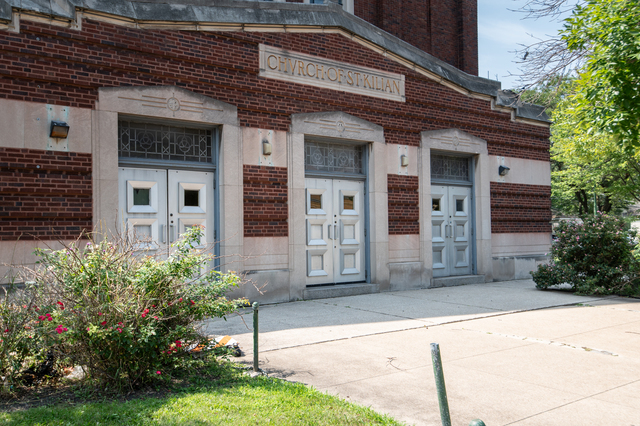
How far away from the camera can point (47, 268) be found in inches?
207

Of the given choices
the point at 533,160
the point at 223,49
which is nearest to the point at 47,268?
the point at 223,49

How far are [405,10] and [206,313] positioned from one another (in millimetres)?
14780

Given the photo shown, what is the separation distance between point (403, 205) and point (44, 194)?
781cm

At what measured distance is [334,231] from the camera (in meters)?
12.0

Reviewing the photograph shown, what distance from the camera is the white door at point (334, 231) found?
11586 millimetres

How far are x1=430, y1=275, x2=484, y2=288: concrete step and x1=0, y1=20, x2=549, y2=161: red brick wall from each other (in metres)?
3.55

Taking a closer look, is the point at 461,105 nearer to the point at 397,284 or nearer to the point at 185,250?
the point at 397,284

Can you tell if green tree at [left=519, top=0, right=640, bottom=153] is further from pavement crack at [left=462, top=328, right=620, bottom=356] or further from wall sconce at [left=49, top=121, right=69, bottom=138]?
wall sconce at [left=49, top=121, right=69, bottom=138]

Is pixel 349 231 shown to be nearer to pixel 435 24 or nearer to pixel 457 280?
pixel 457 280

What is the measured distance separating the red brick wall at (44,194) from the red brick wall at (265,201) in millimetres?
2930

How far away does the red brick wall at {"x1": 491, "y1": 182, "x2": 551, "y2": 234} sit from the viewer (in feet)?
49.3

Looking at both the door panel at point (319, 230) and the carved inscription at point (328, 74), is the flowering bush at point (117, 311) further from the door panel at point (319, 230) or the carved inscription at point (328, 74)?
the carved inscription at point (328, 74)

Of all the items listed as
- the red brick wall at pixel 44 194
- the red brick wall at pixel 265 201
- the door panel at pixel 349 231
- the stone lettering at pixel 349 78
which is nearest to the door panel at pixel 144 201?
the red brick wall at pixel 44 194

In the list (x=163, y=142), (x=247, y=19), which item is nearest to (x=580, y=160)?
(x=247, y=19)
